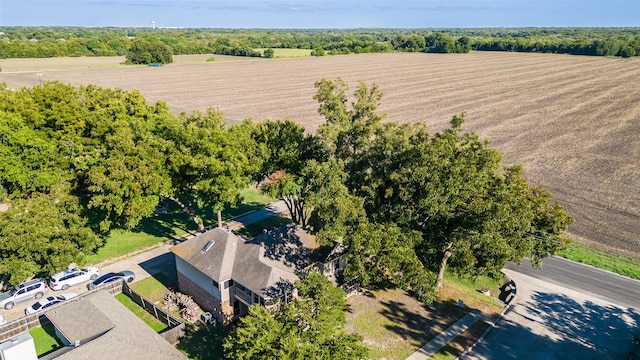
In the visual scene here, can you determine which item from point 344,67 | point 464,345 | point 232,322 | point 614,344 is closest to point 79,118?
point 232,322

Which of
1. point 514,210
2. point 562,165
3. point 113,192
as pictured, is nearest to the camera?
point 514,210

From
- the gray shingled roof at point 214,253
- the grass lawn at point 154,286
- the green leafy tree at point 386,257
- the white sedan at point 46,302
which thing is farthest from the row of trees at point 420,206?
the white sedan at point 46,302

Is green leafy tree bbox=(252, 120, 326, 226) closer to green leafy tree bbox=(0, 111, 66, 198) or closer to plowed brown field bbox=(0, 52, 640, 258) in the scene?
green leafy tree bbox=(0, 111, 66, 198)

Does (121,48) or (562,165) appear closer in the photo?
(562,165)

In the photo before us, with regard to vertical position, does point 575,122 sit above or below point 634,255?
above

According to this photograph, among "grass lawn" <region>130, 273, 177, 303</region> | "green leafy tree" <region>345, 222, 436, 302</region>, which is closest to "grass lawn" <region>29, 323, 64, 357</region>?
"grass lawn" <region>130, 273, 177, 303</region>

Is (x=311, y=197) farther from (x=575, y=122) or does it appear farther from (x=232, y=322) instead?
(x=575, y=122)

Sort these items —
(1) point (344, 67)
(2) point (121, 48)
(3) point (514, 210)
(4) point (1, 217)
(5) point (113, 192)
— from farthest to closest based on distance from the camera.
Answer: (2) point (121, 48) → (1) point (344, 67) → (5) point (113, 192) → (4) point (1, 217) → (3) point (514, 210)

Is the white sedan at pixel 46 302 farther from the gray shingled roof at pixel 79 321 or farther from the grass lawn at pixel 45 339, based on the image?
the gray shingled roof at pixel 79 321
